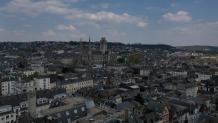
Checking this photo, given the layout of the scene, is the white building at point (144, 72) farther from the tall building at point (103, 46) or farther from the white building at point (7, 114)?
the white building at point (7, 114)

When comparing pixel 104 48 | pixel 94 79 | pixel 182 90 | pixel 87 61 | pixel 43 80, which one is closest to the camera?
pixel 182 90

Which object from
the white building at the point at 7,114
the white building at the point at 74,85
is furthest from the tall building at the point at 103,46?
the white building at the point at 7,114

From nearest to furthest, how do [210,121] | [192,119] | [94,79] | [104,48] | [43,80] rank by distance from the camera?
1. [210,121]
2. [192,119]
3. [43,80]
4. [94,79]
5. [104,48]

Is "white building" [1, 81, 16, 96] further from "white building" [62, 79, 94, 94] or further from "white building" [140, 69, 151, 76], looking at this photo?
"white building" [140, 69, 151, 76]

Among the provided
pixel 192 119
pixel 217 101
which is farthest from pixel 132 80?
pixel 192 119

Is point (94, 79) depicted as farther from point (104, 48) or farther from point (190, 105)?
point (104, 48)

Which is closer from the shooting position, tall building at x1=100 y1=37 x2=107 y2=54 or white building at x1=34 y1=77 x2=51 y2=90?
white building at x1=34 y1=77 x2=51 y2=90

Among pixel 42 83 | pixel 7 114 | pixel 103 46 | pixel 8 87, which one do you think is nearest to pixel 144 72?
pixel 42 83

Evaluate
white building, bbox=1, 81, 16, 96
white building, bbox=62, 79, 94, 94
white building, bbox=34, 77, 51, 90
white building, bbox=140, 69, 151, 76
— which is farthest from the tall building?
white building, bbox=1, 81, 16, 96
